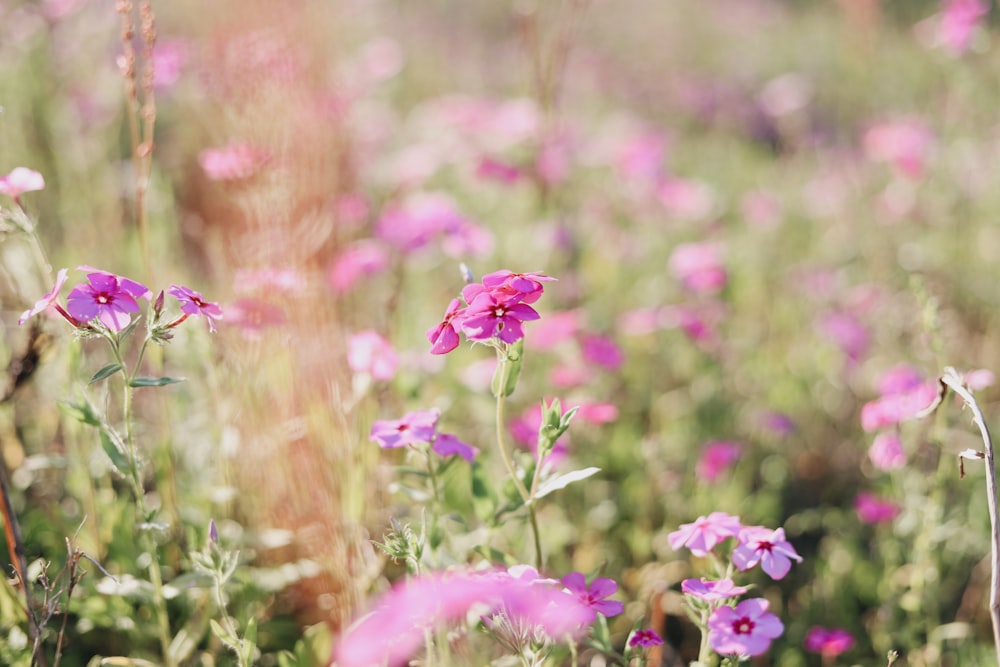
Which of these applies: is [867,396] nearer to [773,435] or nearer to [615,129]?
[773,435]

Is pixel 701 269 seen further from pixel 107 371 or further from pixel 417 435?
pixel 107 371

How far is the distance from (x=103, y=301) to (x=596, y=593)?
0.90 meters

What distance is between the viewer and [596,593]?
1446 mm

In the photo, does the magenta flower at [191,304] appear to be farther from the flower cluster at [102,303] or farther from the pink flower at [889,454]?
the pink flower at [889,454]

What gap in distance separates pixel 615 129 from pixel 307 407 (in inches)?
122

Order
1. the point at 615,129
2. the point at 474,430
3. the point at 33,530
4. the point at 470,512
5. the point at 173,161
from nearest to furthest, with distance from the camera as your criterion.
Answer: the point at 33,530 → the point at 470,512 → the point at 474,430 → the point at 173,161 → the point at 615,129

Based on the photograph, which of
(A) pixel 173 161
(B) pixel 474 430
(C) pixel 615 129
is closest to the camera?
(B) pixel 474 430

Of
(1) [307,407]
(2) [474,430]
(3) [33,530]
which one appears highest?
(1) [307,407]

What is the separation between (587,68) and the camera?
22.4 feet

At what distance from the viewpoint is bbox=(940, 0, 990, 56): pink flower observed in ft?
9.81

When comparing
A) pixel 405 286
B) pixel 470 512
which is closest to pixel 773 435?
pixel 470 512

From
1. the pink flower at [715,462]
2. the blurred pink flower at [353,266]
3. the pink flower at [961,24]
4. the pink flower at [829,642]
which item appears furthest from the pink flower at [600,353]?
the pink flower at [961,24]

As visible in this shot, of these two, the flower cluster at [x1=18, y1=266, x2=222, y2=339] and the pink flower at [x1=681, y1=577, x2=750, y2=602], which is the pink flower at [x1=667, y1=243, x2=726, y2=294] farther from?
the flower cluster at [x1=18, y1=266, x2=222, y2=339]

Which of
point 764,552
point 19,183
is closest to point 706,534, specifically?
point 764,552
